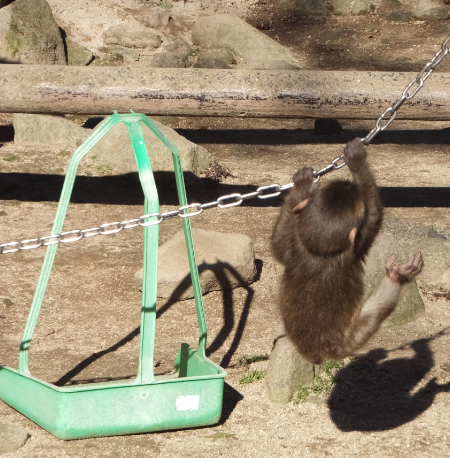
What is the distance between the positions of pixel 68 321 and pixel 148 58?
7.21m

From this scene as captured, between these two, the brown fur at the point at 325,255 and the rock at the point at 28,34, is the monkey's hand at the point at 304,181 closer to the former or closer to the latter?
the brown fur at the point at 325,255

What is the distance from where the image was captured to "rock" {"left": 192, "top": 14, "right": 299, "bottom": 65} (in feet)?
39.0

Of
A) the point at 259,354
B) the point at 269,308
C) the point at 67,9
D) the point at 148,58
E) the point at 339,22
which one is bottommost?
the point at 259,354

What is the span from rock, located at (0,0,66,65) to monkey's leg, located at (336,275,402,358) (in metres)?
7.58

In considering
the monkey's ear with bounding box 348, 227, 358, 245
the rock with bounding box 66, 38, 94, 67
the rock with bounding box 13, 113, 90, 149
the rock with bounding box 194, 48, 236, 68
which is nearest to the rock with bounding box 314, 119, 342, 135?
the rock with bounding box 194, 48, 236, 68

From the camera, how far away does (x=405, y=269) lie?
143 inches

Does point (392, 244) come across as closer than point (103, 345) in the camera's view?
No

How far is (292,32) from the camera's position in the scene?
537 inches

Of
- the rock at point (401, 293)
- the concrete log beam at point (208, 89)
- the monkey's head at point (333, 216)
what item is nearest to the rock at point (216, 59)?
the concrete log beam at point (208, 89)

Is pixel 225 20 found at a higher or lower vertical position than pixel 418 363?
higher

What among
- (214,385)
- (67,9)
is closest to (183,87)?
(214,385)

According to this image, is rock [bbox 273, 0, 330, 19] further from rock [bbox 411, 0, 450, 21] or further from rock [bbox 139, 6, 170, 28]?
rock [bbox 139, 6, 170, 28]

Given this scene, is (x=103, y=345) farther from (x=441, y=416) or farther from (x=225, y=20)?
(x=225, y=20)

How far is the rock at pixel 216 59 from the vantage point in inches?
432
